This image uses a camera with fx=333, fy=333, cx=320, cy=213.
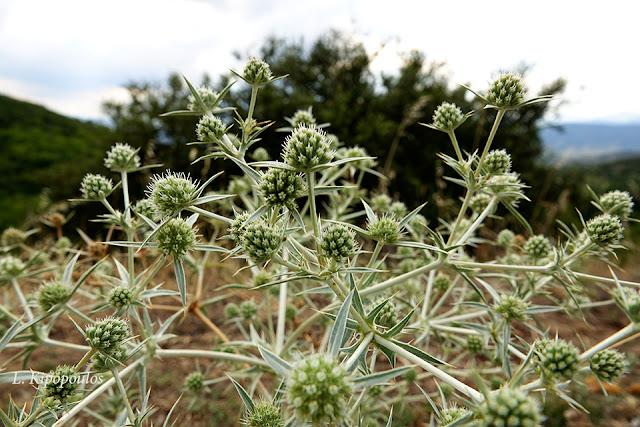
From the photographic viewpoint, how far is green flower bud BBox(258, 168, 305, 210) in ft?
4.53

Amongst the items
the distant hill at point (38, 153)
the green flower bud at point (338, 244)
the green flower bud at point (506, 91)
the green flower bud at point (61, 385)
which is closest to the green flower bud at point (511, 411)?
the green flower bud at point (338, 244)

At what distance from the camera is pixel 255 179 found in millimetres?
1458

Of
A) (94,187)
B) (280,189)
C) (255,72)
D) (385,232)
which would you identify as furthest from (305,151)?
(94,187)

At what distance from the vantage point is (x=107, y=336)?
149cm

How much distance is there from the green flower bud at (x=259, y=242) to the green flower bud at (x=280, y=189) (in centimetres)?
12

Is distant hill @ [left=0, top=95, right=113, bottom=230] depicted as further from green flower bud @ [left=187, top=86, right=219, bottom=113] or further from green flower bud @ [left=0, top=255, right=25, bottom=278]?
green flower bud @ [left=187, top=86, right=219, bottom=113]

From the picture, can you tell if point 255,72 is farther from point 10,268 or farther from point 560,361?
point 10,268

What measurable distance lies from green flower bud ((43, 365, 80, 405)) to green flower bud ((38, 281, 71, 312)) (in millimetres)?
478

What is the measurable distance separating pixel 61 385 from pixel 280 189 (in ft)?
4.33

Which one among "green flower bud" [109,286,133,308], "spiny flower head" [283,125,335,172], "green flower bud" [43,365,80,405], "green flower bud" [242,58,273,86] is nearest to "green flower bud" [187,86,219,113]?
"green flower bud" [242,58,273,86]

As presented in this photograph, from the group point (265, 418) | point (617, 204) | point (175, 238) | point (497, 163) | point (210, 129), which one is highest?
point (210, 129)

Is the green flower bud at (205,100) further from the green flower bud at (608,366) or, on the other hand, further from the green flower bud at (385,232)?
the green flower bud at (608,366)

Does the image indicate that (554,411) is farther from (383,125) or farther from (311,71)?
(311,71)

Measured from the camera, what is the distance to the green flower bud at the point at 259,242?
1.30m
